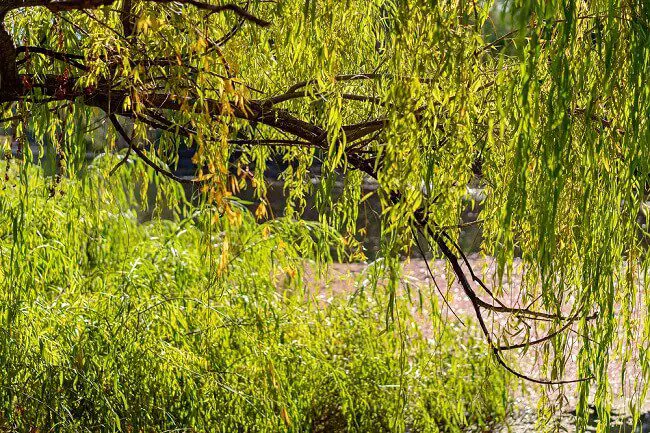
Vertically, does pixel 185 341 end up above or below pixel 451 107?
below

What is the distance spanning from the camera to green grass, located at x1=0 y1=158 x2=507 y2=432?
9.45 feet

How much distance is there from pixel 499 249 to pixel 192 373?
1731 millimetres

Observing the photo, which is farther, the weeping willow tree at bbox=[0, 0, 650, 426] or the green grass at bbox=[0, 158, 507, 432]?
the green grass at bbox=[0, 158, 507, 432]

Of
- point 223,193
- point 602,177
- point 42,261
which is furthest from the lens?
point 42,261

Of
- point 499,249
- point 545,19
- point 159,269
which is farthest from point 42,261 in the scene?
point 545,19

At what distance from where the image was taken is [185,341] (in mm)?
3395

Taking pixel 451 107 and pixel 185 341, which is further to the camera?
pixel 185 341

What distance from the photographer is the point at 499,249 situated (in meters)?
1.72

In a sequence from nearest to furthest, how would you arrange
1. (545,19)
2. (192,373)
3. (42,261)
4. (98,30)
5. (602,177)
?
1. (545,19)
2. (602,177)
3. (98,30)
4. (192,373)
5. (42,261)

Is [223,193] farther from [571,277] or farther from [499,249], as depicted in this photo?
[571,277]

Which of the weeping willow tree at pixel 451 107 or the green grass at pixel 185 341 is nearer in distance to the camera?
the weeping willow tree at pixel 451 107

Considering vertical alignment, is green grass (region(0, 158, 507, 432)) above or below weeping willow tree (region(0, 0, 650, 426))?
below

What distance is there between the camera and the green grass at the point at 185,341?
288 cm

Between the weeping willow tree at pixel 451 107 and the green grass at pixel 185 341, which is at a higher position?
the weeping willow tree at pixel 451 107
